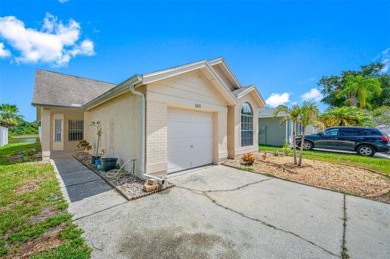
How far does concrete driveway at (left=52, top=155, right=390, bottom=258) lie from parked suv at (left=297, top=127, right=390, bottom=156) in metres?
8.67

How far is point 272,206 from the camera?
156 inches

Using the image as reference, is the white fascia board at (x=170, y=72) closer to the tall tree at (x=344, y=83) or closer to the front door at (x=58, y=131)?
the front door at (x=58, y=131)

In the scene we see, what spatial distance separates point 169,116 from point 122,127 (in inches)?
79.8

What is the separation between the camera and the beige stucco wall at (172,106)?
5.34 meters

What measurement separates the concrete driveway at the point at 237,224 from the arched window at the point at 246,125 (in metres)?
4.90

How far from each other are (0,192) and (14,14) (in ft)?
25.5

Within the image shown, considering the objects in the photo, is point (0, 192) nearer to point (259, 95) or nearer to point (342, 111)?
point (259, 95)

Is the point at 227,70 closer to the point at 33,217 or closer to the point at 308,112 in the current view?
the point at 308,112

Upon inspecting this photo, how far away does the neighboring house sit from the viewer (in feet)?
17.7

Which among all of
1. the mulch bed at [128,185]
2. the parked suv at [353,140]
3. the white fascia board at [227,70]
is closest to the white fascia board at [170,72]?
the white fascia board at [227,70]

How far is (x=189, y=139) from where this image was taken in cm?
691

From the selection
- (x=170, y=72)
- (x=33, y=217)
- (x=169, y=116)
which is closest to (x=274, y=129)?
(x=169, y=116)

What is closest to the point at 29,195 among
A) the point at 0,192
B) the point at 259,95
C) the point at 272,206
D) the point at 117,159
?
the point at 0,192

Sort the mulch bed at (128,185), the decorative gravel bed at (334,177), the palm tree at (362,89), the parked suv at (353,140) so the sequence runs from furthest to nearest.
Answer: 1. the palm tree at (362,89)
2. the parked suv at (353,140)
3. the decorative gravel bed at (334,177)
4. the mulch bed at (128,185)
